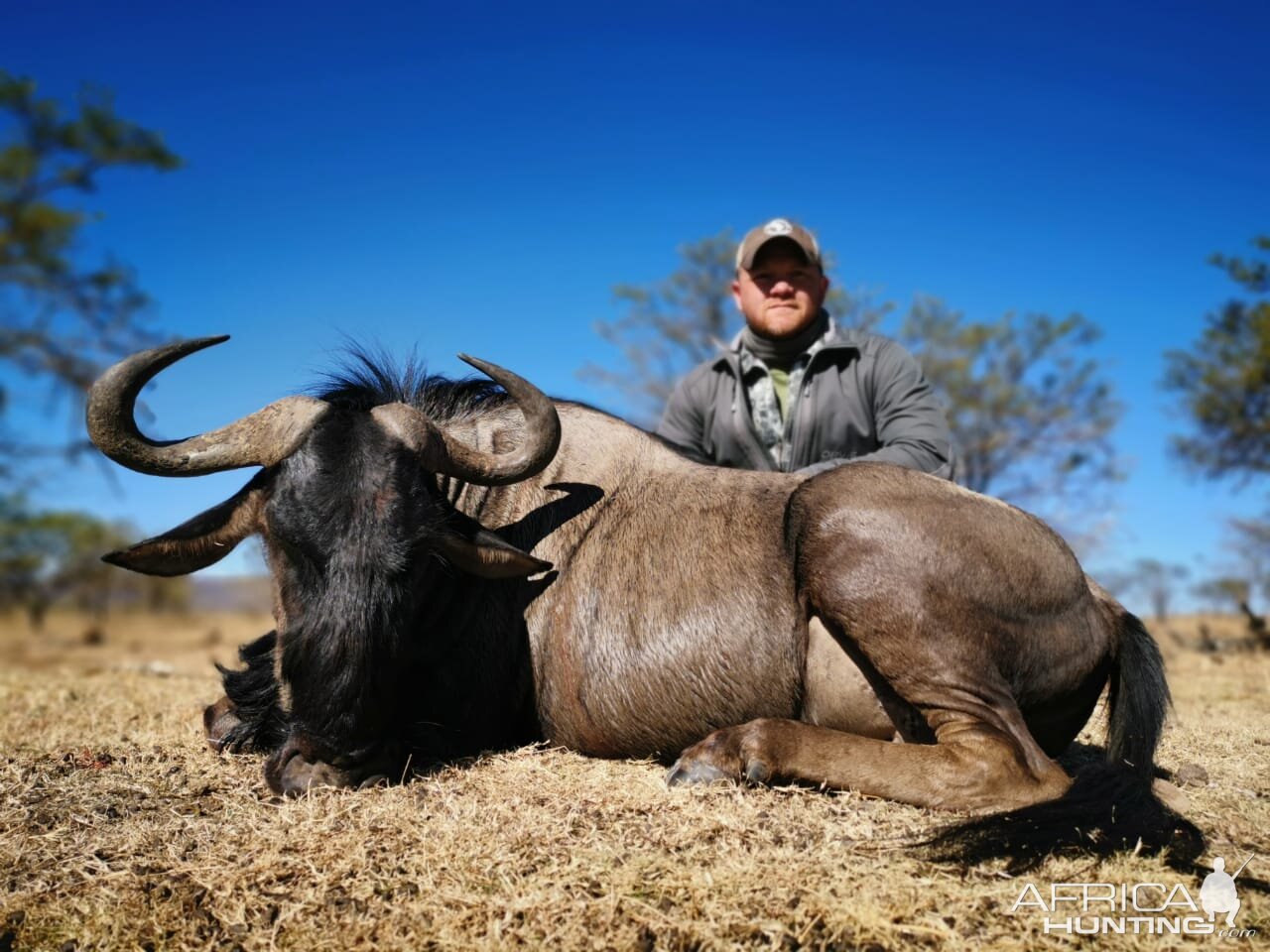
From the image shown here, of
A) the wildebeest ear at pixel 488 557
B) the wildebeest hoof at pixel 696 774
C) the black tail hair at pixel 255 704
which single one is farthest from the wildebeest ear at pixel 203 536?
the wildebeest hoof at pixel 696 774

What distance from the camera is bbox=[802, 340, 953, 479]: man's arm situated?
524cm

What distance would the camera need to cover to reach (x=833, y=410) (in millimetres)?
6000

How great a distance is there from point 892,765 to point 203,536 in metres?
2.89

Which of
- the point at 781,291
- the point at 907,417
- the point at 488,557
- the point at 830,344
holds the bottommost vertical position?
the point at 488,557

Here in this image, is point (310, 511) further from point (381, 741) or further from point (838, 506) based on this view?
point (838, 506)

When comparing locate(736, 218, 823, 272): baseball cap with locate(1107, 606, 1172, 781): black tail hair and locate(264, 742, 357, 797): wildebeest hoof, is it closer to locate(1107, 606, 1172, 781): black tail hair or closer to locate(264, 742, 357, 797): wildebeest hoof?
locate(1107, 606, 1172, 781): black tail hair

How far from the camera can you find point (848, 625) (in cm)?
370

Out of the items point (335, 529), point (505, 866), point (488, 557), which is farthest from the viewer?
point (488, 557)

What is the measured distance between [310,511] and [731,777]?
188cm

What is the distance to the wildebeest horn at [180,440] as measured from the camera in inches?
142

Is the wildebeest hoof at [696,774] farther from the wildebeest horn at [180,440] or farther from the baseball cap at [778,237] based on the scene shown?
the baseball cap at [778,237]

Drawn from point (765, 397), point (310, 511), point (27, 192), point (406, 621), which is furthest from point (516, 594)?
point (27, 192)

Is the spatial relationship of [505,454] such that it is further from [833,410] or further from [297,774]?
[833,410]

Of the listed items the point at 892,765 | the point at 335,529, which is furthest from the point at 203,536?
the point at 892,765
